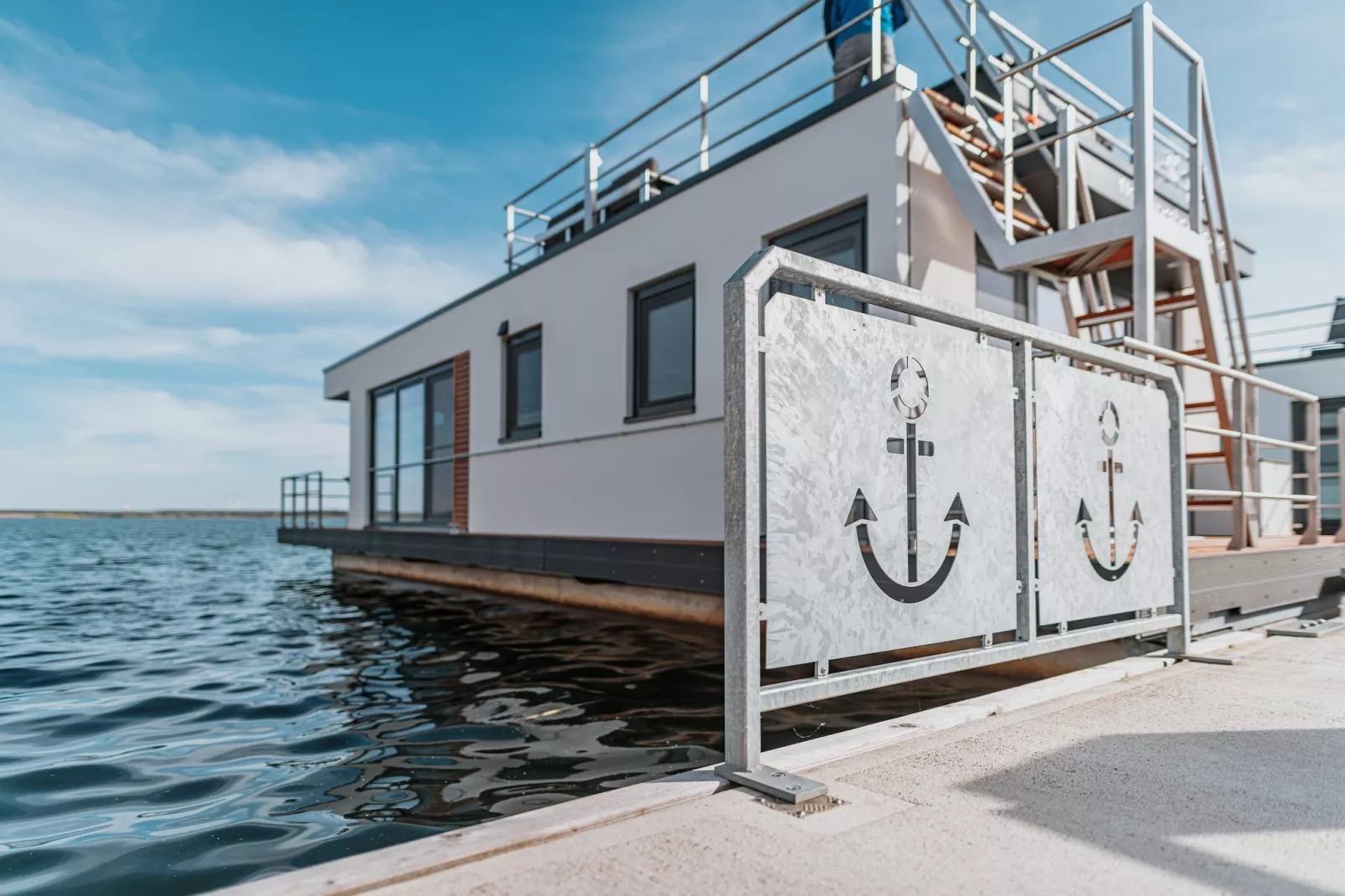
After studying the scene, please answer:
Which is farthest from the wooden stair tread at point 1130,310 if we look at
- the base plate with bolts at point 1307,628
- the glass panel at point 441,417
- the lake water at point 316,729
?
the glass panel at point 441,417

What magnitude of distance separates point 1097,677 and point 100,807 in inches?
138

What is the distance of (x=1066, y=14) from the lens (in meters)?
5.28

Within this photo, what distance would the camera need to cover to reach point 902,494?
2.20 meters

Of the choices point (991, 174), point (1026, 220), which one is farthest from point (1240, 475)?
point (991, 174)

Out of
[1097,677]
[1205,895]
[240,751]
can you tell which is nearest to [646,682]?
[240,751]

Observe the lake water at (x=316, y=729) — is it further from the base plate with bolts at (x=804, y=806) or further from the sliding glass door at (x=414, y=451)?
the sliding glass door at (x=414, y=451)

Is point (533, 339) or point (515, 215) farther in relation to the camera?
point (515, 215)

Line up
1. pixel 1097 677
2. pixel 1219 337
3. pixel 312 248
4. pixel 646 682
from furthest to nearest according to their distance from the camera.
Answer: pixel 312 248 < pixel 1219 337 < pixel 646 682 < pixel 1097 677

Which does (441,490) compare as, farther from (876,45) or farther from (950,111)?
(950,111)

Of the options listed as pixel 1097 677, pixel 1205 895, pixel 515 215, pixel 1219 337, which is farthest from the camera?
pixel 515 215

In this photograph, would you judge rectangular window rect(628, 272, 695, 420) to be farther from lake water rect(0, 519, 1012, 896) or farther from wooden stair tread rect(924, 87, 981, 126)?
wooden stair tread rect(924, 87, 981, 126)

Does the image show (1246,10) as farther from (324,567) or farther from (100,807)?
(324,567)

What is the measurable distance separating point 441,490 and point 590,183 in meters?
4.70

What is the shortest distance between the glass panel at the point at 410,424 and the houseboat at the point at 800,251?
4.02ft
